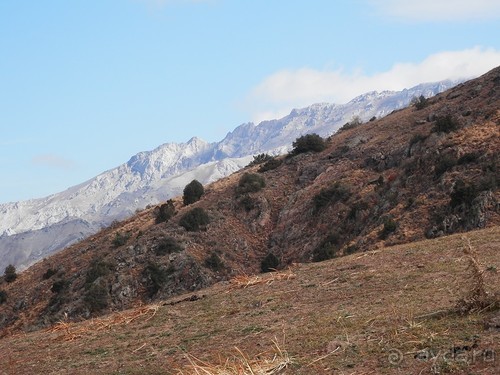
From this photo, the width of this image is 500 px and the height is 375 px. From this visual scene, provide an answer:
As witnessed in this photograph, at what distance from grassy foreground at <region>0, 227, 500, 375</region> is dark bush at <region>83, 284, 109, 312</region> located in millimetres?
17706

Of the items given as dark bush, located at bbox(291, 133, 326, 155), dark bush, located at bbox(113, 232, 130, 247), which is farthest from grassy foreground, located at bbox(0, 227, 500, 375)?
dark bush, located at bbox(291, 133, 326, 155)

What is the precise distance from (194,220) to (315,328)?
33.5 metres

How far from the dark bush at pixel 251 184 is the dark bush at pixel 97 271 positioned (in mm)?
14123

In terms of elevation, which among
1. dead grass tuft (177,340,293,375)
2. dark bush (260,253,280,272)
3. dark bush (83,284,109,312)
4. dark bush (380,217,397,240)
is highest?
dead grass tuft (177,340,293,375)

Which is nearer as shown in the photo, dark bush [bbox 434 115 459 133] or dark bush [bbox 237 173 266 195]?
dark bush [bbox 434 115 459 133]

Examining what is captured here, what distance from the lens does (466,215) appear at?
30609 millimetres

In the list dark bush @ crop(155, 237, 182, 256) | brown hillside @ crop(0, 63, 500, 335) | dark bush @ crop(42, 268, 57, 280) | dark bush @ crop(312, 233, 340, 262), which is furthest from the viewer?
dark bush @ crop(42, 268, 57, 280)

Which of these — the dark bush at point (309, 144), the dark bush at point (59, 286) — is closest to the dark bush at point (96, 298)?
the dark bush at point (59, 286)

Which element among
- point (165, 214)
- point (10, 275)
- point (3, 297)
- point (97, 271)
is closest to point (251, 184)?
point (165, 214)

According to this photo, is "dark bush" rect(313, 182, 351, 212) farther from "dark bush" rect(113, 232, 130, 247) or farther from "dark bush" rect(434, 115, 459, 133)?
"dark bush" rect(113, 232, 130, 247)

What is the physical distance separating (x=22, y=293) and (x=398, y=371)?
4366 cm

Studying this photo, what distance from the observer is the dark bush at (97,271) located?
40.2 m

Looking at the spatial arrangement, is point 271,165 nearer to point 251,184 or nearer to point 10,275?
point 251,184

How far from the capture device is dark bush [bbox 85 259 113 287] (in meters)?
40.2
